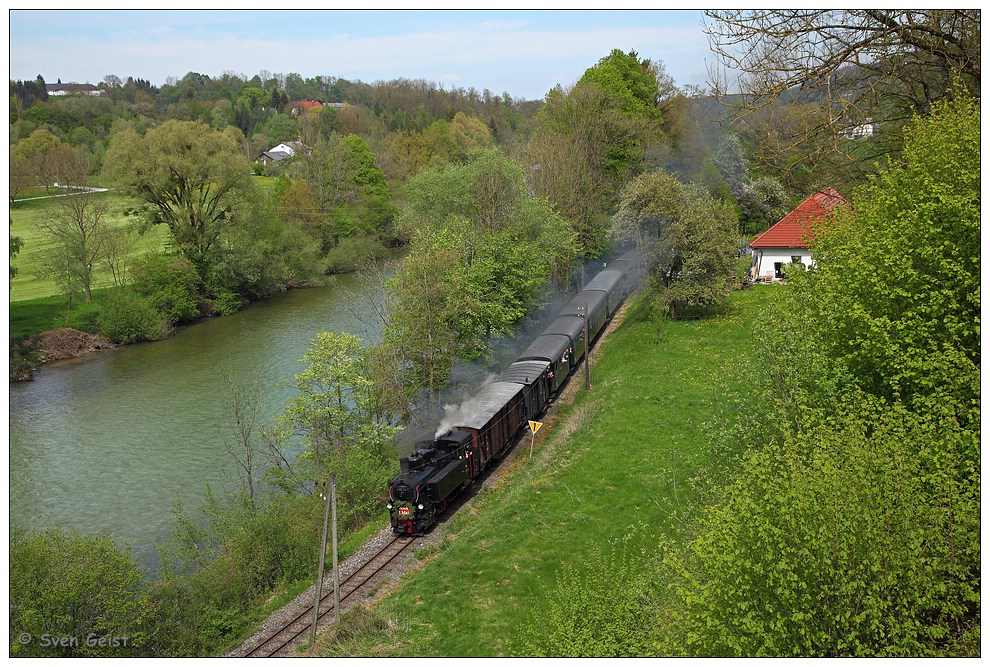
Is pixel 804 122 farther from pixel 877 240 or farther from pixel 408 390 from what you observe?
pixel 408 390

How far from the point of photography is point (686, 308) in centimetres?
4188

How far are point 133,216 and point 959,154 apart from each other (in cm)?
5673

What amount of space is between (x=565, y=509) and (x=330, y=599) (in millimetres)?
7501

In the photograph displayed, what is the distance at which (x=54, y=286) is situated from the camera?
2046 inches

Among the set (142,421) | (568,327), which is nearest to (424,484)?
(568,327)

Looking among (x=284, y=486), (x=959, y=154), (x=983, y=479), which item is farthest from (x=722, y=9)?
(x=284, y=486)

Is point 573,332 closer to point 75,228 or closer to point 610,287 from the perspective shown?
point 610,287

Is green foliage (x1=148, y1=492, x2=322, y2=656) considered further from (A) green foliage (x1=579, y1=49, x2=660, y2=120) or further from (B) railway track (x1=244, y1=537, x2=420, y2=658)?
(A) green foliage (x1=579, y1=49, x2=660, y2=120)

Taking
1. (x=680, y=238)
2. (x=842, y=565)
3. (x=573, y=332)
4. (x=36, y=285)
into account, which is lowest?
(x=573, y=332)

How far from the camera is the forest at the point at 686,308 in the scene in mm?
10805

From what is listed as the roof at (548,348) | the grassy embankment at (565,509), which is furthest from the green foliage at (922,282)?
the roof at (548,348)

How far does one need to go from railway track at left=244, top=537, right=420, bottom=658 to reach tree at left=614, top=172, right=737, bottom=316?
2312 centimetres

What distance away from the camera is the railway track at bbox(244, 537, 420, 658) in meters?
18.2

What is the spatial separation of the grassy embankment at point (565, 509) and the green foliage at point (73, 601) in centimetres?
586
